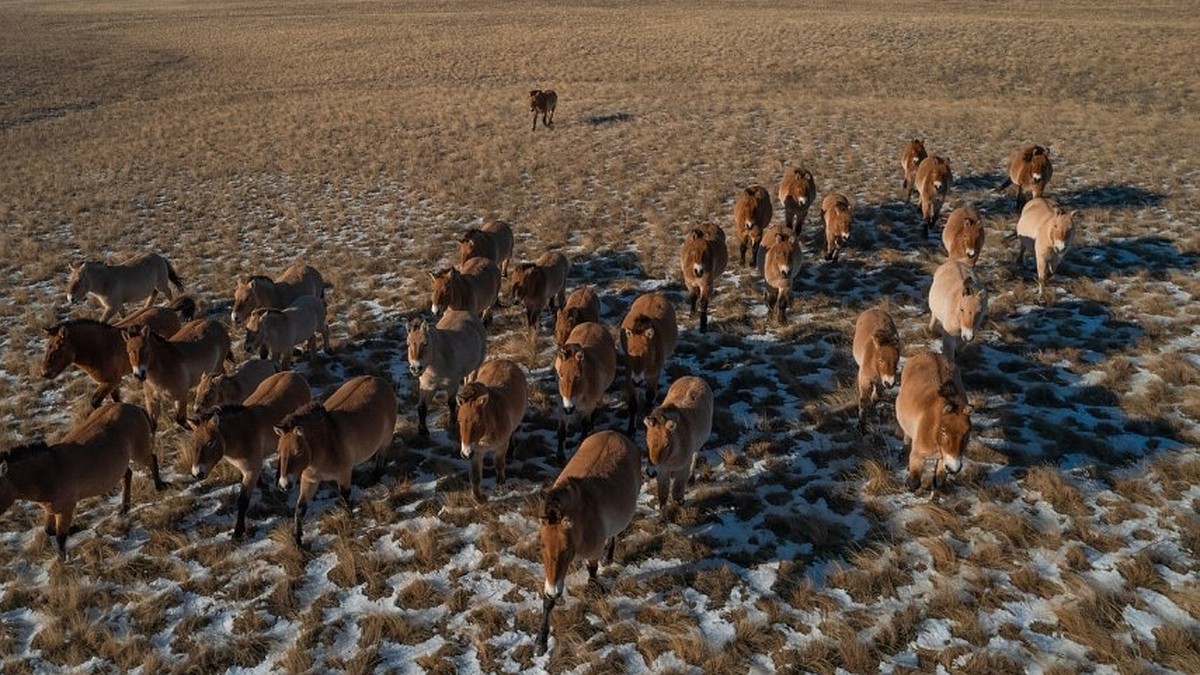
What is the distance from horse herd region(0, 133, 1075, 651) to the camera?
7230 mm

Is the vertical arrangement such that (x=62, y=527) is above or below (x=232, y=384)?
below

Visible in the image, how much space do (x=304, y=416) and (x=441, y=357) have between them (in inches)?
98.4

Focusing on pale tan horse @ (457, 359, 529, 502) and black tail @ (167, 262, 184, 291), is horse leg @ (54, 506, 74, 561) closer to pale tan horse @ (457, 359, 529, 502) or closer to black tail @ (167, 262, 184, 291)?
pale tan horse @ (457, 359, 529, 502)

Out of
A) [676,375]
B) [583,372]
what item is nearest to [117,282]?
[583,372]

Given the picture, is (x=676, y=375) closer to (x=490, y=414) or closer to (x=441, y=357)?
(x=441, y=357)

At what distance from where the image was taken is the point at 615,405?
34.2 feet

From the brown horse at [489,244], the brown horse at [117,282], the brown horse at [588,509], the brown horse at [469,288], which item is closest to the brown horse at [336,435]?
the brown horse at [588,509]

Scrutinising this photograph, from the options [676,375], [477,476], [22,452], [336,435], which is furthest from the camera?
[676,375]

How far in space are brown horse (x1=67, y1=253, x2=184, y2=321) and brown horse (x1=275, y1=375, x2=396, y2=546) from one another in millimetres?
7534

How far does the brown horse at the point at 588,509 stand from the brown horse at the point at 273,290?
7.29 metres

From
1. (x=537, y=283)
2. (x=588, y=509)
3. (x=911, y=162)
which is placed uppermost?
(x=911, y=162)

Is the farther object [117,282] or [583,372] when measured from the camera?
[117,282]

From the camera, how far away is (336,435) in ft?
25.5

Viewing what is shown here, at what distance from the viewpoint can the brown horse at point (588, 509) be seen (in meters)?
5.95
